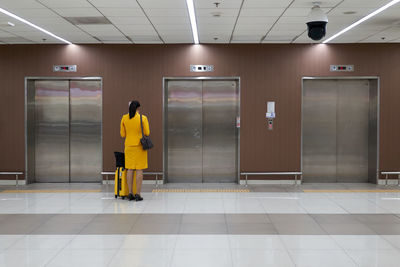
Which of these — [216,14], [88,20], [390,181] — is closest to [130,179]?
[88,20]

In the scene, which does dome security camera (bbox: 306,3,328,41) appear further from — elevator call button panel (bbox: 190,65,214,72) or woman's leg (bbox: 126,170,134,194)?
woman's leg (bbox: 126,170,134,194)

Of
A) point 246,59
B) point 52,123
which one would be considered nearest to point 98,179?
point 52,123

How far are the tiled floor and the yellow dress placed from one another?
29.6 inches

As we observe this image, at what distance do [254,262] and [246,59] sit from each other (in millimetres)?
6181

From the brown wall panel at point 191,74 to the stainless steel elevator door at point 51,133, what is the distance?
40 centimetres

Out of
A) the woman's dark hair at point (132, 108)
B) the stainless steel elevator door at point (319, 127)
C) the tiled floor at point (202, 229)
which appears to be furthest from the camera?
the stainless steel elevator door at point (319, 127)

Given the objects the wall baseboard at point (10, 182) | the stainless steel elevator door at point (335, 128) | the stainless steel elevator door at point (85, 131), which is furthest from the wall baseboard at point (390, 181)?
the wall baseboard at point (10, 182)

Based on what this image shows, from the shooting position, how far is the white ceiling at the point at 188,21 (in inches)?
258

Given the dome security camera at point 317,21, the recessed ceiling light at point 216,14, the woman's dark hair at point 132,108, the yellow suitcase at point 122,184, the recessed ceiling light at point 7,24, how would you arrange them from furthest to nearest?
the yellow suitcase at point 122,184
the recessed ceiling light at point 7,24
the woman's dark hair at point 132,108
the recessed ceiling light at point 216,14
the dome security camera at point 317,21

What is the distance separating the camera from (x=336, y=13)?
7.03 m

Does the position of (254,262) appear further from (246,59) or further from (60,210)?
(246,59)

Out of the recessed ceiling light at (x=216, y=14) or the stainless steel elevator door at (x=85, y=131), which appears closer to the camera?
the recessed ceiling light at (x=216, y=14)

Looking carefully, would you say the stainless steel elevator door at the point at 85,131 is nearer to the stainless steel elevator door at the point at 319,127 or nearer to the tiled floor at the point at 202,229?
the tiled floor at the point at 202,229

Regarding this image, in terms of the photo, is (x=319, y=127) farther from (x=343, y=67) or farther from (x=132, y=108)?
(x=132, y=108)
